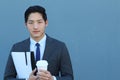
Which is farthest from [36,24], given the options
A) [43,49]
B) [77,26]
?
[77,26]

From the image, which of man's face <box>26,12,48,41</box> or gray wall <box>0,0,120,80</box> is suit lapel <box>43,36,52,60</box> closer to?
man's face <box>26,12,48,41</box>

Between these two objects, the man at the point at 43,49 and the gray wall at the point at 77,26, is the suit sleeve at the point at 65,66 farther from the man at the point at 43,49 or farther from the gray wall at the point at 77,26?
the gray wall at the point at 77,26

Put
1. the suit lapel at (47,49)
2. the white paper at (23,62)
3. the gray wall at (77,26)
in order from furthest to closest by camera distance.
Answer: the gray wall at (77,26) → the suit lapel at (47,49) → the white paper at (23,62)

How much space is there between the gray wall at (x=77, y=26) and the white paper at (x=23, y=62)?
1310mm

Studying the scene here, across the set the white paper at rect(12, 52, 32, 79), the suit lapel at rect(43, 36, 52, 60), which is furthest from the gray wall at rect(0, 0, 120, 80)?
the white paper at rect(12, 52, 32, 79)

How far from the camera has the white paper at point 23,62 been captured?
2486mm

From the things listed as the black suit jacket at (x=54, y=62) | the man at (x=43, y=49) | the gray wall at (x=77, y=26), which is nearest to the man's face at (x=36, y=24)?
the man at (x=43, y=49)

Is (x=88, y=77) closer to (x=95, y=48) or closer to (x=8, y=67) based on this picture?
(x=95, y=48)

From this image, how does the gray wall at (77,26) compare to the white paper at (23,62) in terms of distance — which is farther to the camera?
the gray wall at (77,26)

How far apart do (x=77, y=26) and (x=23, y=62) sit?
1429 mm

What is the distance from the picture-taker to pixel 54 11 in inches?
149

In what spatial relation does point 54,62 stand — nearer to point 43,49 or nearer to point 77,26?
point 43,49

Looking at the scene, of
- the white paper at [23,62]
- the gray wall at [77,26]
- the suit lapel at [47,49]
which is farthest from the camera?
the gray wall at [77,26]

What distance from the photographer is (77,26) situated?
12.5 feet
